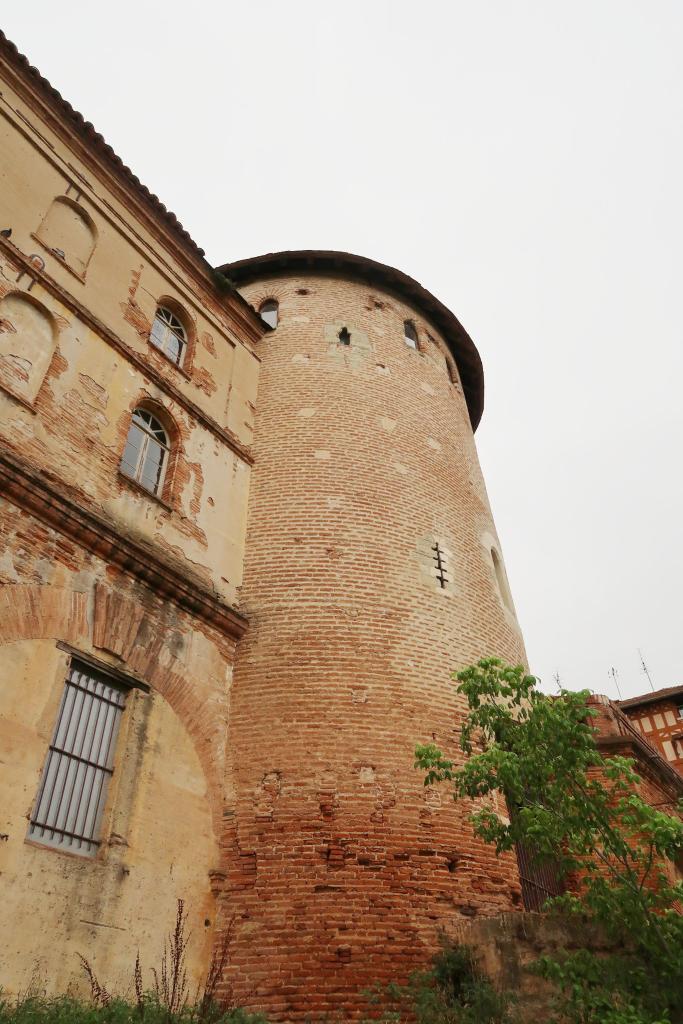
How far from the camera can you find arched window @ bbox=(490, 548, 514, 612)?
1280cm

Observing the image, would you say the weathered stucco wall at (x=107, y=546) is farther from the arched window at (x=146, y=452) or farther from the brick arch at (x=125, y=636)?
the arched window at (x=146, y=452)

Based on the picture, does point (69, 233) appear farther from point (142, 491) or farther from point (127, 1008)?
point (127, 1008)

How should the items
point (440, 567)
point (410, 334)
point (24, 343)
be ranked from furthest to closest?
point (410, 334)
point (440, 567)
point (24, 343)

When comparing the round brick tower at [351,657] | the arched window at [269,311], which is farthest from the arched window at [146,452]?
the arched window at [269,311]

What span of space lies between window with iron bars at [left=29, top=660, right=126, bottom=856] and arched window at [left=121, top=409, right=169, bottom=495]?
2881 millimetres

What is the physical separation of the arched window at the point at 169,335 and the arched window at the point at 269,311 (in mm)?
2618

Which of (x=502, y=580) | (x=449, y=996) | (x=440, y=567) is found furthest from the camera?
(x=502, y=580)

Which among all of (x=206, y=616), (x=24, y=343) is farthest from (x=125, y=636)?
(x=24, y=343)

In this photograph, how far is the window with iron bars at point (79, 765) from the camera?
6.99 metres

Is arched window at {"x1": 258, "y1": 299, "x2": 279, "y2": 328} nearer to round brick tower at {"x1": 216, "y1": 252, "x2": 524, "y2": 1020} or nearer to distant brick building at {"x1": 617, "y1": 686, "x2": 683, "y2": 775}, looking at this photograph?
round brick tower at {"x1": 216, "y1": 252, "x2": 524, "y2": 1020}

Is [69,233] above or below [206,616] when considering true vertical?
above

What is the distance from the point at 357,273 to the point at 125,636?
32.9ft

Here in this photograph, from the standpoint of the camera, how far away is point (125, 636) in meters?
8.41

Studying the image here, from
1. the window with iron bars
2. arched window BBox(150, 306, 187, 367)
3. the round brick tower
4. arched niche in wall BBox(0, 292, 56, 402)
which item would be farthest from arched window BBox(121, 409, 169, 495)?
the window with iron bars
